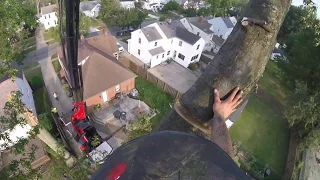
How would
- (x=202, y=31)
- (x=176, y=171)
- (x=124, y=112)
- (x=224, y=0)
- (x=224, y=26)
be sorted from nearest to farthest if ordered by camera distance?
1. (x=176, y=171)
2. (x=124, y=112)
3. (x=202, y=31)
4. (x=224, y=26)
5. (x=224, y=0)

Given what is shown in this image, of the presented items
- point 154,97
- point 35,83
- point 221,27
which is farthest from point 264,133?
point 221,27

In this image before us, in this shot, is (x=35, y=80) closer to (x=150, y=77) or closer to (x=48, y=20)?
(x=150, y=77)

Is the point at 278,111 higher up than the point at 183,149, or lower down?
lower down

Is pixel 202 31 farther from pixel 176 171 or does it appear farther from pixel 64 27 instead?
pixel 176 171

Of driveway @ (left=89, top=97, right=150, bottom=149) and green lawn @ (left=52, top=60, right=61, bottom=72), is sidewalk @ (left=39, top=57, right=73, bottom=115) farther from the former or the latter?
driveway @ (left=89, top=97, right=150, bottom=149)

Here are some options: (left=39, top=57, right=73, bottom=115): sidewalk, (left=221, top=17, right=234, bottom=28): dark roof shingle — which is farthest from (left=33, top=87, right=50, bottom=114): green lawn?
(left=221, top=17, right=234, bottom=28): dark roof shingle

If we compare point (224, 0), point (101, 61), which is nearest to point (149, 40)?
point (101, 61)

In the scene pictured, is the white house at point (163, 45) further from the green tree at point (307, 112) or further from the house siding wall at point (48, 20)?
the house siding wall at point (48, 20)
